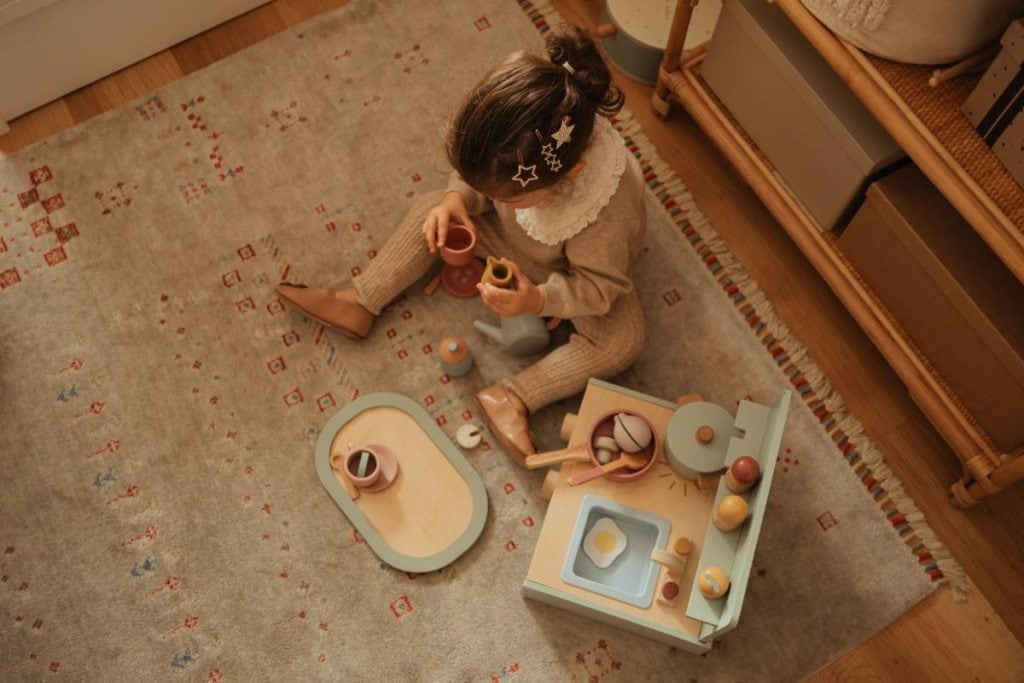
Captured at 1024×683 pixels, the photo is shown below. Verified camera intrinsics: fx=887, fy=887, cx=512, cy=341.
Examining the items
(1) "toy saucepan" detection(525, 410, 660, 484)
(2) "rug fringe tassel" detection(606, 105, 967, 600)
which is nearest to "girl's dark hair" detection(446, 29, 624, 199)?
(1) "toy saucepan" detection(525, 410, 660, 484)

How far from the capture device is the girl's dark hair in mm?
973

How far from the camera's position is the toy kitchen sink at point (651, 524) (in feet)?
3.51

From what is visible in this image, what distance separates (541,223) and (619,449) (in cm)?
31

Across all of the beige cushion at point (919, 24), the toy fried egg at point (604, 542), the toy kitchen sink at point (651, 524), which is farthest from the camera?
the toy fried egg at point (604, 542)

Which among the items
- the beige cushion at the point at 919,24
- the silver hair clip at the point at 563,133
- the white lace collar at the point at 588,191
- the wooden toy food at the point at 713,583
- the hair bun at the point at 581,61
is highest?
the beige cushion at the point at 919,24

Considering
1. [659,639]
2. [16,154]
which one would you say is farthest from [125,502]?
[659,639]

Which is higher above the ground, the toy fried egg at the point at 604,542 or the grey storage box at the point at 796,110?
the grey storage box at the point at 796,110

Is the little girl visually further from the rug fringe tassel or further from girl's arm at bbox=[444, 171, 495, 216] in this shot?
the rug fringe tassel

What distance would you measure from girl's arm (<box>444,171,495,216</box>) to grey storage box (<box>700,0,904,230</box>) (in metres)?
0.41

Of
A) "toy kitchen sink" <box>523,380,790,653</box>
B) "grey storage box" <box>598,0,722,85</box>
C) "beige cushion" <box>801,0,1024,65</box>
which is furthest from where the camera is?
"grey storage box" <box>598,0,722,85</box>

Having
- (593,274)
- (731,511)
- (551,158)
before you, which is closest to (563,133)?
(551,158)

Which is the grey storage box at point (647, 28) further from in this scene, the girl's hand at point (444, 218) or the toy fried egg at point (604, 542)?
the toy fried egg at point (604, 542)

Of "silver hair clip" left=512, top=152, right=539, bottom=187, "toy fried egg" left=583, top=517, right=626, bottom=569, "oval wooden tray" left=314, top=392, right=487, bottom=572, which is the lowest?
"oval wooden tray" left=314, top=392, right=487, bottom=572

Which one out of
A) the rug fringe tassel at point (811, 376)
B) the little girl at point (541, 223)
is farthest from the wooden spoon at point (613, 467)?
the rug fringe tassel at point (811, 376)
